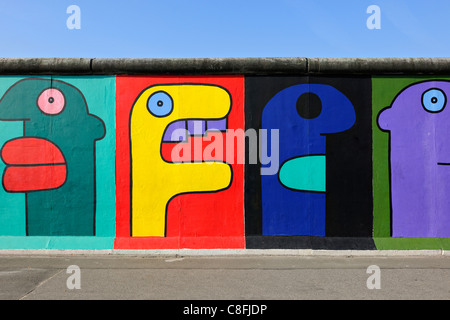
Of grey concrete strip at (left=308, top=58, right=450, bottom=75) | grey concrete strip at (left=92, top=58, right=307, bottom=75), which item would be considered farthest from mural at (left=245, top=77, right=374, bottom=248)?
grey concrete strip at (left=92, top=58, right=307, bottom=75)

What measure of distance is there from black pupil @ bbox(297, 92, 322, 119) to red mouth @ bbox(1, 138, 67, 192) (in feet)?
15.7

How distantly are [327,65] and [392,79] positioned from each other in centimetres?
131

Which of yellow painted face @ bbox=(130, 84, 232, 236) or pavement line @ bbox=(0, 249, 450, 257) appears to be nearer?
pavement line @ bbox=(0, 249, 450, 257)

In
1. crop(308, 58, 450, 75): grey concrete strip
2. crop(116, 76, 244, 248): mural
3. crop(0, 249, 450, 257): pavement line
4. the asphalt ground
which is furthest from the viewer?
crop(116, 76, 244, 248): mural

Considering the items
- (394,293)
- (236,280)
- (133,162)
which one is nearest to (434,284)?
(394,293)

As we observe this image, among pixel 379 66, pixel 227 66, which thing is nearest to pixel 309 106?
pixel 379 66

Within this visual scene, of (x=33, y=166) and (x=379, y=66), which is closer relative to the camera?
(x=379, y=66)

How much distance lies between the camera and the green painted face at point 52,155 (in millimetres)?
8625

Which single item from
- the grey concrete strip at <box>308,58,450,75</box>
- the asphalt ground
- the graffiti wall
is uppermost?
the grey concrete strip at <box>308,58,450,75</box>

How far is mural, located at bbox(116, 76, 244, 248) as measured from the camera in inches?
336

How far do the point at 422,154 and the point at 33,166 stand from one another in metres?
7.64

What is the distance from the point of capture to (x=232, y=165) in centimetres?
856

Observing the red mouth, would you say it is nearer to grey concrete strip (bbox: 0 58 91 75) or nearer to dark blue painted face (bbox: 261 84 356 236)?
grey concrete strip (bbox: 0 58 91 75)

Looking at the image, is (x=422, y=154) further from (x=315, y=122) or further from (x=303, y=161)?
(x=303, y=161)
